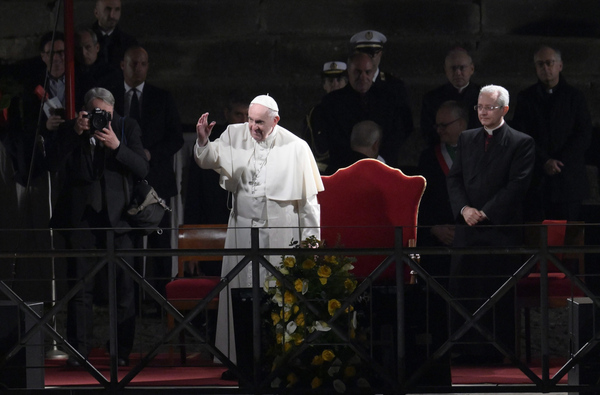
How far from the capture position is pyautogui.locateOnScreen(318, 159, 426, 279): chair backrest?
→ 6145mm

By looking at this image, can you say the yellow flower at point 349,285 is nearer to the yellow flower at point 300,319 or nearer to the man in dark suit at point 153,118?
the yellow flower at point 300,319

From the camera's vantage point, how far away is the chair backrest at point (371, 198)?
614cm

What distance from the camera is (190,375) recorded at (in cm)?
A: 577

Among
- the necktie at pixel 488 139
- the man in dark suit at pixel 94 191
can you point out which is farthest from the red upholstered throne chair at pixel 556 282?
the man in dark suit at pixel 94 191

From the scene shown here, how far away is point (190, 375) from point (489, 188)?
2060 millimetres

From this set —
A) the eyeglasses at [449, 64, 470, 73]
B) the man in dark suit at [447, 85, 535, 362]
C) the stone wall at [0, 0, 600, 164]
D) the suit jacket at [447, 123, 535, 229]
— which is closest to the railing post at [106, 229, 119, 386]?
the man in dark suit at [447, 85, 535, 362]

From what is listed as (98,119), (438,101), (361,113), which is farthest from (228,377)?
(438,101)

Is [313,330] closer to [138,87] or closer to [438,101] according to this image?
[438,101]

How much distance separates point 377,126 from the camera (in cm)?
677

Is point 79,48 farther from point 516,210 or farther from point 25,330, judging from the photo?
point 516,210

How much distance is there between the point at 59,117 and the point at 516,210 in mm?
2972

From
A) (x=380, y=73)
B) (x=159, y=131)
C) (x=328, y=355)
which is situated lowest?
(x=328, y=355)

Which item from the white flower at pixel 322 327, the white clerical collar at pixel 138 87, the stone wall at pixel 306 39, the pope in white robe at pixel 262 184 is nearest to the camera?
the white flower at pixel 322 327

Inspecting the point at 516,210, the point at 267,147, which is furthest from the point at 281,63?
the point at 516,210
